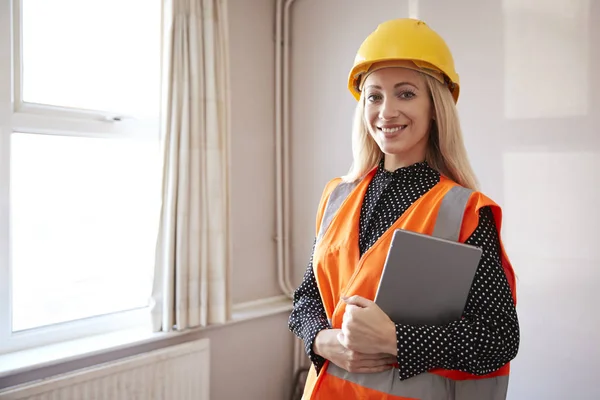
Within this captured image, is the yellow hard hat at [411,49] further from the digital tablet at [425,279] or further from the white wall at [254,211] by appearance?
the white wall at [254,211]

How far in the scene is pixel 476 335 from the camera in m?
0.86

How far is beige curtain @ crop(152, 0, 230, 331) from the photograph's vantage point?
194 cm

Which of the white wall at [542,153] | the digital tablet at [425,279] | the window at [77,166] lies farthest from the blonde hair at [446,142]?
the window at [77,166]

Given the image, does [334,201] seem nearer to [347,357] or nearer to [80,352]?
[347,357]

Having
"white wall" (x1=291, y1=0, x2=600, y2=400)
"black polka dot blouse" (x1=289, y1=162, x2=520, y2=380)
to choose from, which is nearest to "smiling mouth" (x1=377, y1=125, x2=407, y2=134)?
"black polka dot blouse" (x1=289, y1=162, x2=520, y2=380)

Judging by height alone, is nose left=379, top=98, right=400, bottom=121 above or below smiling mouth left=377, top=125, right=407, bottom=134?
above

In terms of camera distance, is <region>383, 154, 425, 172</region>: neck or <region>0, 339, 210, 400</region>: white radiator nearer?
<region>383, 154, 425, 172</region>: neck

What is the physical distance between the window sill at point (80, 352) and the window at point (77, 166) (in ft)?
0.25

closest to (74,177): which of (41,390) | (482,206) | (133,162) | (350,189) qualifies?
(133,162)

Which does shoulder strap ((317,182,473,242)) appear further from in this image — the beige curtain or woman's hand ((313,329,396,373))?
the beige curtain

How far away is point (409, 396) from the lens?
92 centimetres

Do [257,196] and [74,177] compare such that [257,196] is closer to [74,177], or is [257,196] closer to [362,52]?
[74,177]

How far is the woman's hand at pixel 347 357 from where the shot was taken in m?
0.94

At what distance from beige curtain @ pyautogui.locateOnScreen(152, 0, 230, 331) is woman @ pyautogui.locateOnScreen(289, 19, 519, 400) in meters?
0.91
